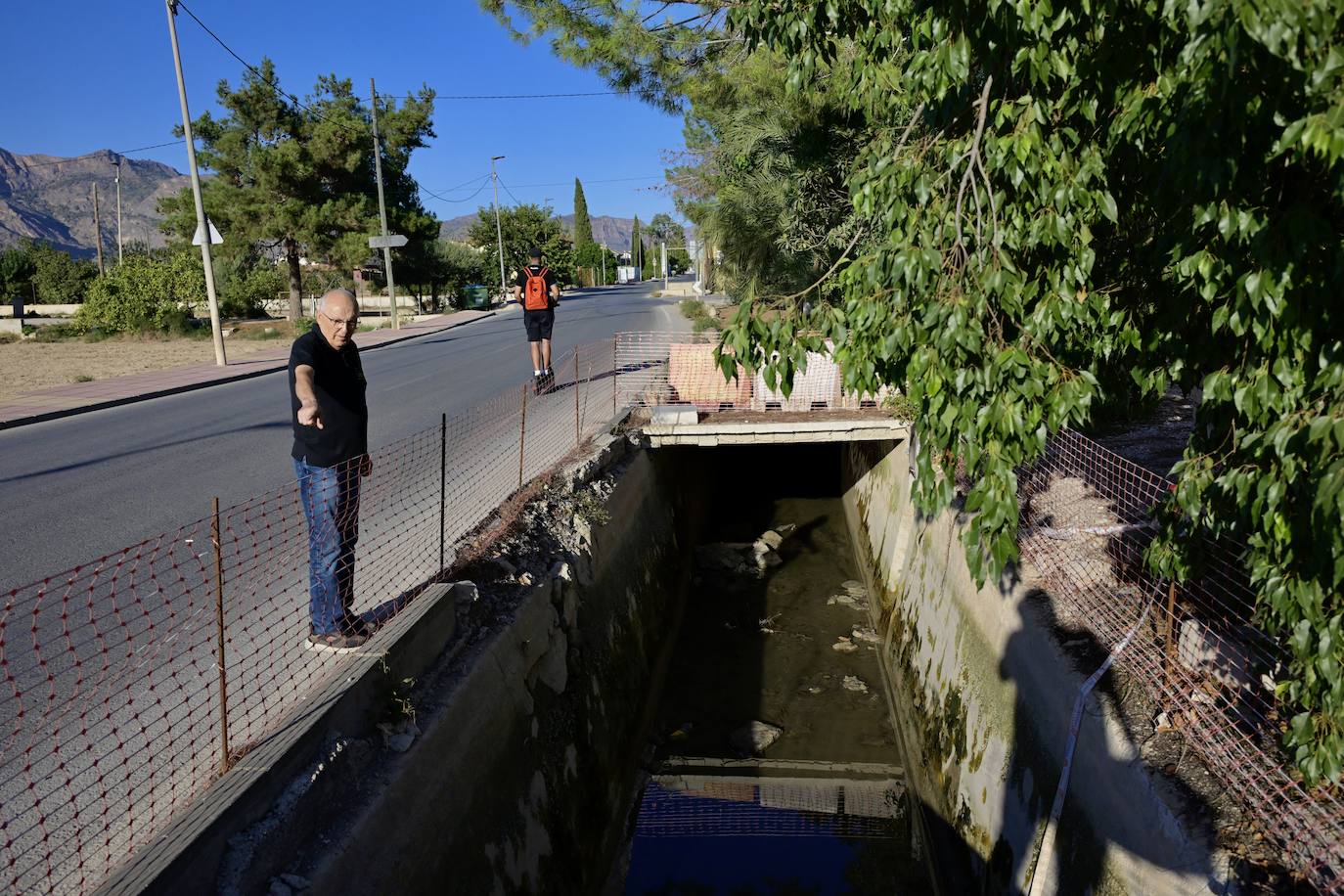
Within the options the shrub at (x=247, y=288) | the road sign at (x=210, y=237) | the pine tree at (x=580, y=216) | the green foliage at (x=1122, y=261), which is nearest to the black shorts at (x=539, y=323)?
the green foliage at (x=1122, y=261)

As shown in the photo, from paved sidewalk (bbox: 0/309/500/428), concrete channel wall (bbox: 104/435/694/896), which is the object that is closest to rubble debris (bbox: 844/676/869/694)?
concrete channel wall (bbox: 104/435/694/896)

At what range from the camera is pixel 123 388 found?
14.9 metres

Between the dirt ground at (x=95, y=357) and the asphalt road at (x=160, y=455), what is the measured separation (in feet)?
11.3

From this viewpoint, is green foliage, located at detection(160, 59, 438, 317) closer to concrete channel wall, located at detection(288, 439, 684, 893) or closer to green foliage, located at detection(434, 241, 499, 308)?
green foliage, located at detection(434, 241, 499, 308)

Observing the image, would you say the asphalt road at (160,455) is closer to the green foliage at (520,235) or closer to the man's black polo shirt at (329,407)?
the man's black polo shirt at (329,407)

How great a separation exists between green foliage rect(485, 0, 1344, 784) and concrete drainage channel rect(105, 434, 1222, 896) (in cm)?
154

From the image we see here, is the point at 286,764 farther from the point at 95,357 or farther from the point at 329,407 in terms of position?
the point at 95,357

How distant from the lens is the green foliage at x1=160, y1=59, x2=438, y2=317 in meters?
30.3

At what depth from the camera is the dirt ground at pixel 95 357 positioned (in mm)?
16750

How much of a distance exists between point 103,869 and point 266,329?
29.9m

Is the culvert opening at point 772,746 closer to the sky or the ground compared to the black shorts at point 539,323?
closer to the ground

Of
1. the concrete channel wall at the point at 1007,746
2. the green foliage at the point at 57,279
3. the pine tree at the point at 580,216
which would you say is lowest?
the concrete channel wall at the point at 1007,746

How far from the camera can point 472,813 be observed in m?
4.11

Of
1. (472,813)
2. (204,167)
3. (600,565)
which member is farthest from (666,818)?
(204,167)
